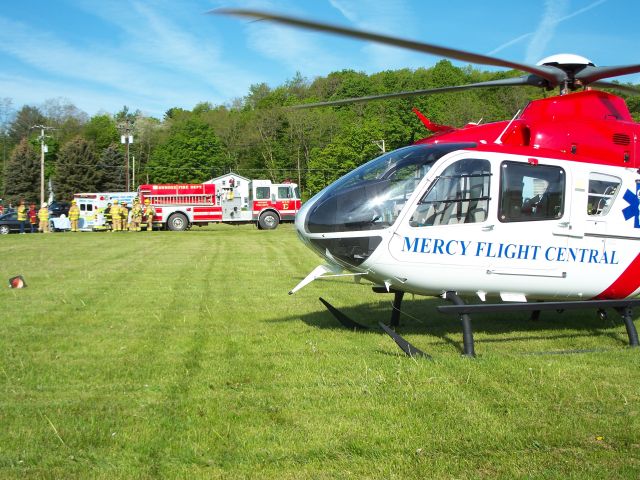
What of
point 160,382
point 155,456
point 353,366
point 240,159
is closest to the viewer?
point 155,456

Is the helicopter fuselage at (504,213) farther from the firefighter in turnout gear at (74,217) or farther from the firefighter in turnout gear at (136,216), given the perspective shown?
the firefighter in turnout gear at (74,217)

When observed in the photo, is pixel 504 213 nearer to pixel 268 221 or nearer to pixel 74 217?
pixel 268 221

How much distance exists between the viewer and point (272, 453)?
3.89m

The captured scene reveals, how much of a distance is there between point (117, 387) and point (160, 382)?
366 mm

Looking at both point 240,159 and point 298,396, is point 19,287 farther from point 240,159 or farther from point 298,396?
point 240,159

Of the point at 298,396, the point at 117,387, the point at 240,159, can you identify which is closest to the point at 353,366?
the point at 298,396

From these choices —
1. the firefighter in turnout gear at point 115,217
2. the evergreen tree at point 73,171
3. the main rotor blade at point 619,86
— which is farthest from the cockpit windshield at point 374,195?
the evergreen tree at point 73,171

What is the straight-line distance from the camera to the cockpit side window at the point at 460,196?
649cm

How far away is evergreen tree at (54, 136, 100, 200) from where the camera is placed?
74688mm

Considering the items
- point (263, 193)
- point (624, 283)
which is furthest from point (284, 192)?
point (624, 283)

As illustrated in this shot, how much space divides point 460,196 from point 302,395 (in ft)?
9.45

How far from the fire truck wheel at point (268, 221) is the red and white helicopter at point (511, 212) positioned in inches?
1155

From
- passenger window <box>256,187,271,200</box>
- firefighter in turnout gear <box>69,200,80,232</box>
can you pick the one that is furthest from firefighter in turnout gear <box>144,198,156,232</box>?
passenger window <box>256,187,271,200</box>

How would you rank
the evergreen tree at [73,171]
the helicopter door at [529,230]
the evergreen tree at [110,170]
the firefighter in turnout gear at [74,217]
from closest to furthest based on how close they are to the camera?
the helicopter door at [529,230] < the firefighter in turnout gear at [74,217] < the evergreen tree at [73,171] < the evergreen tree at [110,170]
